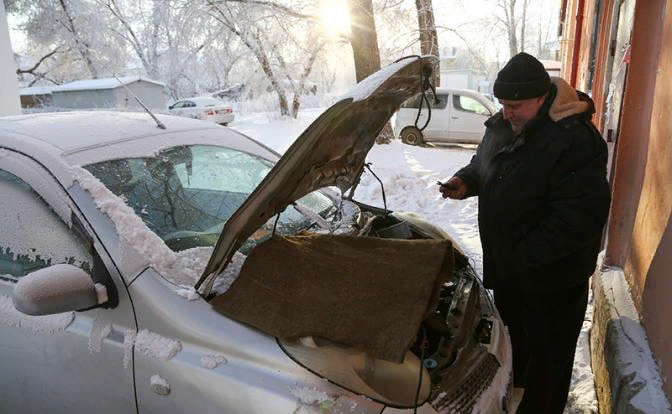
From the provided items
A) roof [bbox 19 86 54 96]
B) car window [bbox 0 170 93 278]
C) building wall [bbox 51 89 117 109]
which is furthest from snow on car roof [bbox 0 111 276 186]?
roof [bbox 19 86 54 96]

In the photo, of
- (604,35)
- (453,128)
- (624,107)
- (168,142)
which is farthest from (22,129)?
(453,128)

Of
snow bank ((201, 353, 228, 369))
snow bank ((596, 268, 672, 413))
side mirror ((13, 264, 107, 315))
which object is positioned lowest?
snow bank ((596, 268, 672, 413))

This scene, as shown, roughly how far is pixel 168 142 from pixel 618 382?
2.46 m

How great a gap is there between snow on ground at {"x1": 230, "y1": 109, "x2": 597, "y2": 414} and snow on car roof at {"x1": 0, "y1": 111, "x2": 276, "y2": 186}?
257 cm

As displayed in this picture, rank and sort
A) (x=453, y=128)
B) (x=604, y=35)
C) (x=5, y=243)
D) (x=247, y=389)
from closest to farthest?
1. (x=247, y=389)
2. (x=5, y=243)
3. (x=604, y=35)
4. (x=453, y=128)

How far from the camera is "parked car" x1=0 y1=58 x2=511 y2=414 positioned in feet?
5.38

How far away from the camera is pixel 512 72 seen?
2.25 meters

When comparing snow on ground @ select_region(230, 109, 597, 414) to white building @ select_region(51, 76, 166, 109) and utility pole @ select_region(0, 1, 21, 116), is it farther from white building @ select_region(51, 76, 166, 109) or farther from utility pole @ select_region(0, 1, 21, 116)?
white building @ select_region(51, 76, 166, 109)

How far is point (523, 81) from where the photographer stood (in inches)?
88.0

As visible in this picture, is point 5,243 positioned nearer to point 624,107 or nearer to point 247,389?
point 247,389

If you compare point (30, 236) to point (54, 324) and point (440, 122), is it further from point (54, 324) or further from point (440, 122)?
point (440, 122)

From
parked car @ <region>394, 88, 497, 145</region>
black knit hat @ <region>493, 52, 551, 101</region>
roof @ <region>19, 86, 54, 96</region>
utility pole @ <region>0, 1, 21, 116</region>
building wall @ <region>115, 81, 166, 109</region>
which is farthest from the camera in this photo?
roof @ <region>19, 86, 54, 96</region>

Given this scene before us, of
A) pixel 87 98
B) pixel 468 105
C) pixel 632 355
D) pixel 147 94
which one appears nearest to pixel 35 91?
pixel 87 98

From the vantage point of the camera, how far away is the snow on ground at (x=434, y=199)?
3.12 m
